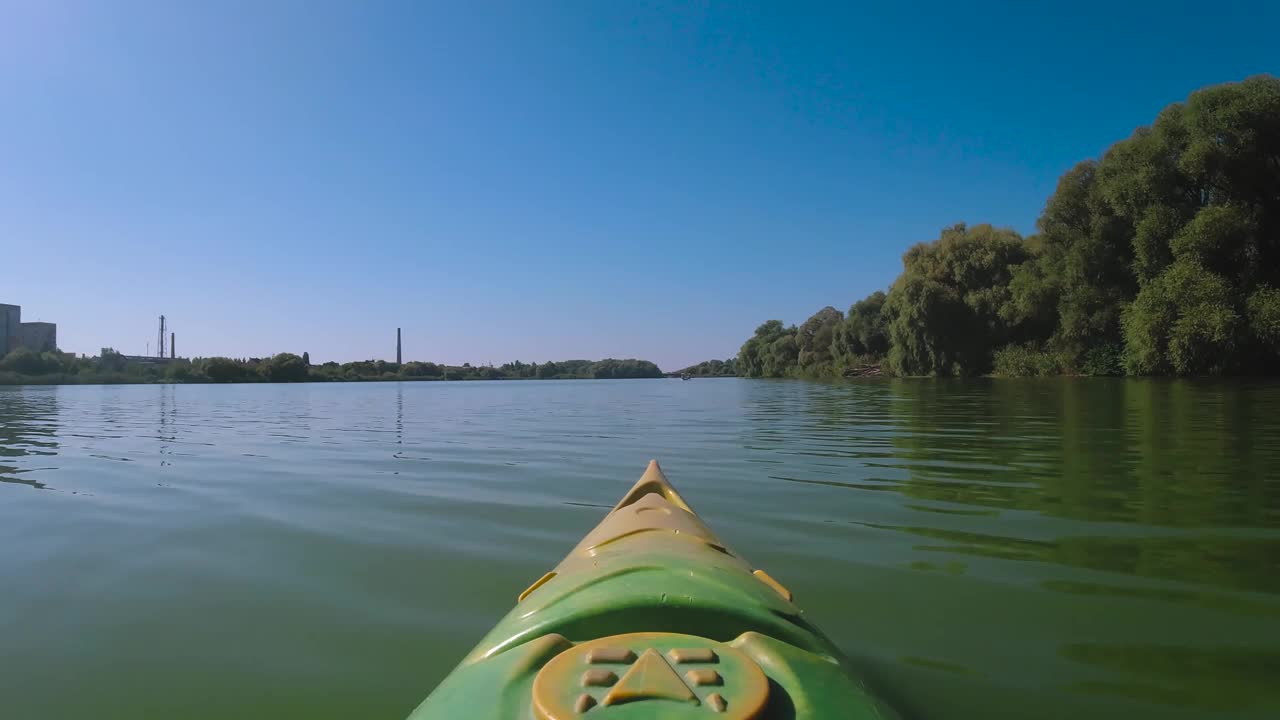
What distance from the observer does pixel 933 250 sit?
46375 mm

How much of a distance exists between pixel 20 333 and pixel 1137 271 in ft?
395

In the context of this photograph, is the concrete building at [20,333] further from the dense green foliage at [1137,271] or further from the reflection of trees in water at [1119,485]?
the reflection of trees in water at [1119,485]

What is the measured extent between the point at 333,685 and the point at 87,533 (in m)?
3.63

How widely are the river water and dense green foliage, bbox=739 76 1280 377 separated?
2177 centimetres

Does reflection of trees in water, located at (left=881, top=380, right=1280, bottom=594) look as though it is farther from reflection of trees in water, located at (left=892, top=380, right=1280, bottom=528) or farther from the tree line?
the tree line

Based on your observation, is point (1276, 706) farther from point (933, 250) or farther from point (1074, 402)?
point (933, 250)

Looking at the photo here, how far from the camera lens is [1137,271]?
92.8ft

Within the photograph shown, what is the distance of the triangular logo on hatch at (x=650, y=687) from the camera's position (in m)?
1.10

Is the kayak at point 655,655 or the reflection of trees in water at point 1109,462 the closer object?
the kayak at point 655,655

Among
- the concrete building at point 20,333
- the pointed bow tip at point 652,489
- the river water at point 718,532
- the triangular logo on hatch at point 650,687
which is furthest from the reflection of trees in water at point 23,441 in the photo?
the concrete building at point 20,333

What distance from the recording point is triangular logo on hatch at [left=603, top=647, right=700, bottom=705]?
110cm

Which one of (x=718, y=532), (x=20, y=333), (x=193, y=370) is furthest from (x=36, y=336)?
(x=718, y=532)

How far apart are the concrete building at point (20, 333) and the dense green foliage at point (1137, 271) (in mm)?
103997

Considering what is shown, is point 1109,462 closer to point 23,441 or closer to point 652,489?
point 652,489
